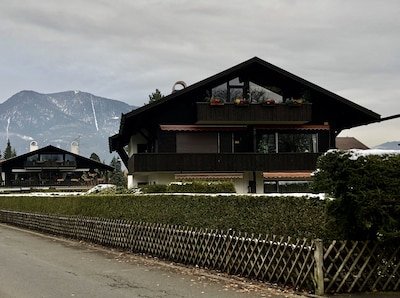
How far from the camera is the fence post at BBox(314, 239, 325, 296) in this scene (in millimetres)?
→ 9672

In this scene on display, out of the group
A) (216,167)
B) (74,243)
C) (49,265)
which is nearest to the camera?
(49,265)

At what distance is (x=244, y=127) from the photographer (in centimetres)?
3506

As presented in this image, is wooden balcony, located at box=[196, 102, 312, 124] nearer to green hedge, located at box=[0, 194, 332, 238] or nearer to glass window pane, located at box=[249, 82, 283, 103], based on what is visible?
glass window pane, located at box=[249, 82, 283, 103]

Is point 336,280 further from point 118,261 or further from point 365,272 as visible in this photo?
point 118,261

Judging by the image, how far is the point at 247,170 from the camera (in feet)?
110

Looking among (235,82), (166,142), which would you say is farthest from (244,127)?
(166,142)

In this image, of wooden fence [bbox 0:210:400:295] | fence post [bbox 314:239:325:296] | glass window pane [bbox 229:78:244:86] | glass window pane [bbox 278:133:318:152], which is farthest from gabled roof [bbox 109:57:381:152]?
fence post [bbox 314:239:325:296]

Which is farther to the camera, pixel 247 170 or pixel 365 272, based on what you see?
pixel 247 170

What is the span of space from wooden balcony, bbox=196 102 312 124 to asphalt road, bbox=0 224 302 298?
1692cm

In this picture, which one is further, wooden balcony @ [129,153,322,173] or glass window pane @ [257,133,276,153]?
glass window pane @ [257,133,276,153]

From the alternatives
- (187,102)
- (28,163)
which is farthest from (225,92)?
(28,163)

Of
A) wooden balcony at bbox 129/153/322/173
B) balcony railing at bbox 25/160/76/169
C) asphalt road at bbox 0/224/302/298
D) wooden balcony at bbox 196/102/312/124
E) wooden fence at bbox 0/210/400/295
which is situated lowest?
asphalt road at bbox 0/224/302/298

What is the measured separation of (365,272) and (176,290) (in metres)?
3.62

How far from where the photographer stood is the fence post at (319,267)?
9672 mm
